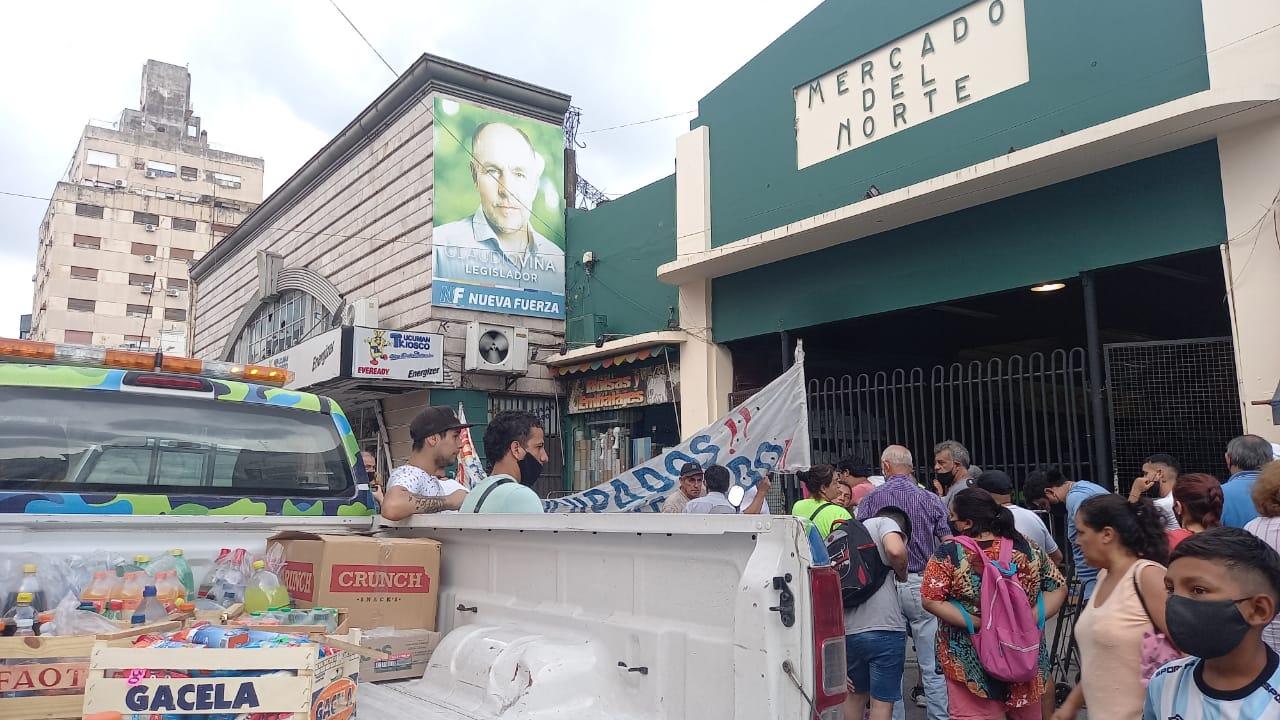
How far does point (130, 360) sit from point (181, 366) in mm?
221

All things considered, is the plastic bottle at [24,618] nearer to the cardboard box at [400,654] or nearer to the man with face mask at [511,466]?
the cardboard box at [400,654]

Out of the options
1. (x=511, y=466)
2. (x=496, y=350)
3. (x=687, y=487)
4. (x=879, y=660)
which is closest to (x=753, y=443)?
(x=687, y=487)

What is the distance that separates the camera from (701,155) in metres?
12.5

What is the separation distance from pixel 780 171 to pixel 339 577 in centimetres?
873

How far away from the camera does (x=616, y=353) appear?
13.8 meters

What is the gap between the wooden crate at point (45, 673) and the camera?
2645 mm

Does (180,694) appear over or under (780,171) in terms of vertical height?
under

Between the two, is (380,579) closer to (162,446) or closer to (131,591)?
(131,591)

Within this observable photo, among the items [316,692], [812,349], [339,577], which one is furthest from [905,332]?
[316,692]

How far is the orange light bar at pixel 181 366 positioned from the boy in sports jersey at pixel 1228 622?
164 inches

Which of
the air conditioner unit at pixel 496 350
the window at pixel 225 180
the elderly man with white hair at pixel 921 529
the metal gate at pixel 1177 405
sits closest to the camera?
the elderly man with white hair at pixel 921 529

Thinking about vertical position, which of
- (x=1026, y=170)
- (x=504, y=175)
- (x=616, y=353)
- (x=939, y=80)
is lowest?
(x=616, y=353)

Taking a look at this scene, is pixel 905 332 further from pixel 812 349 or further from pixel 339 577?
pixel 339 577

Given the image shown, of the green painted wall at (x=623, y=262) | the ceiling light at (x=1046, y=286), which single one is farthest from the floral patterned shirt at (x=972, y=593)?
the green painted wall at (x=623, y=262)
